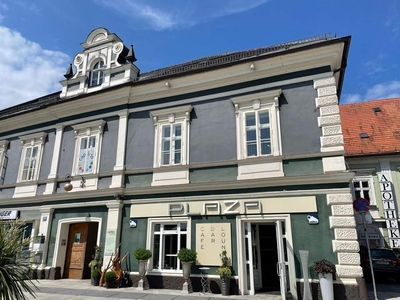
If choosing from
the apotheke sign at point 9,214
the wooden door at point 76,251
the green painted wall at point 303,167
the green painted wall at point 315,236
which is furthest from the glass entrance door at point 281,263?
the apotheke sign at point 9,214

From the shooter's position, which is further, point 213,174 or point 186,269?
point 213,174

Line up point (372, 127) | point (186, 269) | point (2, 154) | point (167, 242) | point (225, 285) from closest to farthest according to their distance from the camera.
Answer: point (225, 285) < point (186, 269) < point (167, 242) < point (2, 154) < point (372, 127)

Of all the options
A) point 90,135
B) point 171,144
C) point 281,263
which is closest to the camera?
point 281,263

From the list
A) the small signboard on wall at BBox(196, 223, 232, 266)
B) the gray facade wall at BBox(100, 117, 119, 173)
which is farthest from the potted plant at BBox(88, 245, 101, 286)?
the small signboard on wall at BBox(196, 223, 232, 266)

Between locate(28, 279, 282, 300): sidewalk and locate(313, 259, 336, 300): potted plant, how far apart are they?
131 centimetres

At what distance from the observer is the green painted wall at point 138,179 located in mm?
11430

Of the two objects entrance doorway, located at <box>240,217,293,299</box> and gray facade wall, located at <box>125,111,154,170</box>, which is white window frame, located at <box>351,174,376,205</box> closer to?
entrance doorway, located at <box>240,217,293,299</box>

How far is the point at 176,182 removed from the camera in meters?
10.9

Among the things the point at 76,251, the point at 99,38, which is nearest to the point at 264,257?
the point at 76,251

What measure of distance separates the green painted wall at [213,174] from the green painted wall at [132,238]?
2.49 metres

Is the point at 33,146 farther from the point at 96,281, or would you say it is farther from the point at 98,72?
the point at 96,281

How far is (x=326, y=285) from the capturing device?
7809 mm

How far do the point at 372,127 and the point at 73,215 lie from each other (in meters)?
18.1

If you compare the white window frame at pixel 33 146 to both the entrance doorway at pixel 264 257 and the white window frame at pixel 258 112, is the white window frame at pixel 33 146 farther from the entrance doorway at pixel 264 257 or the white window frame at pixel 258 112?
the entrance doorway at pixel 264 257
